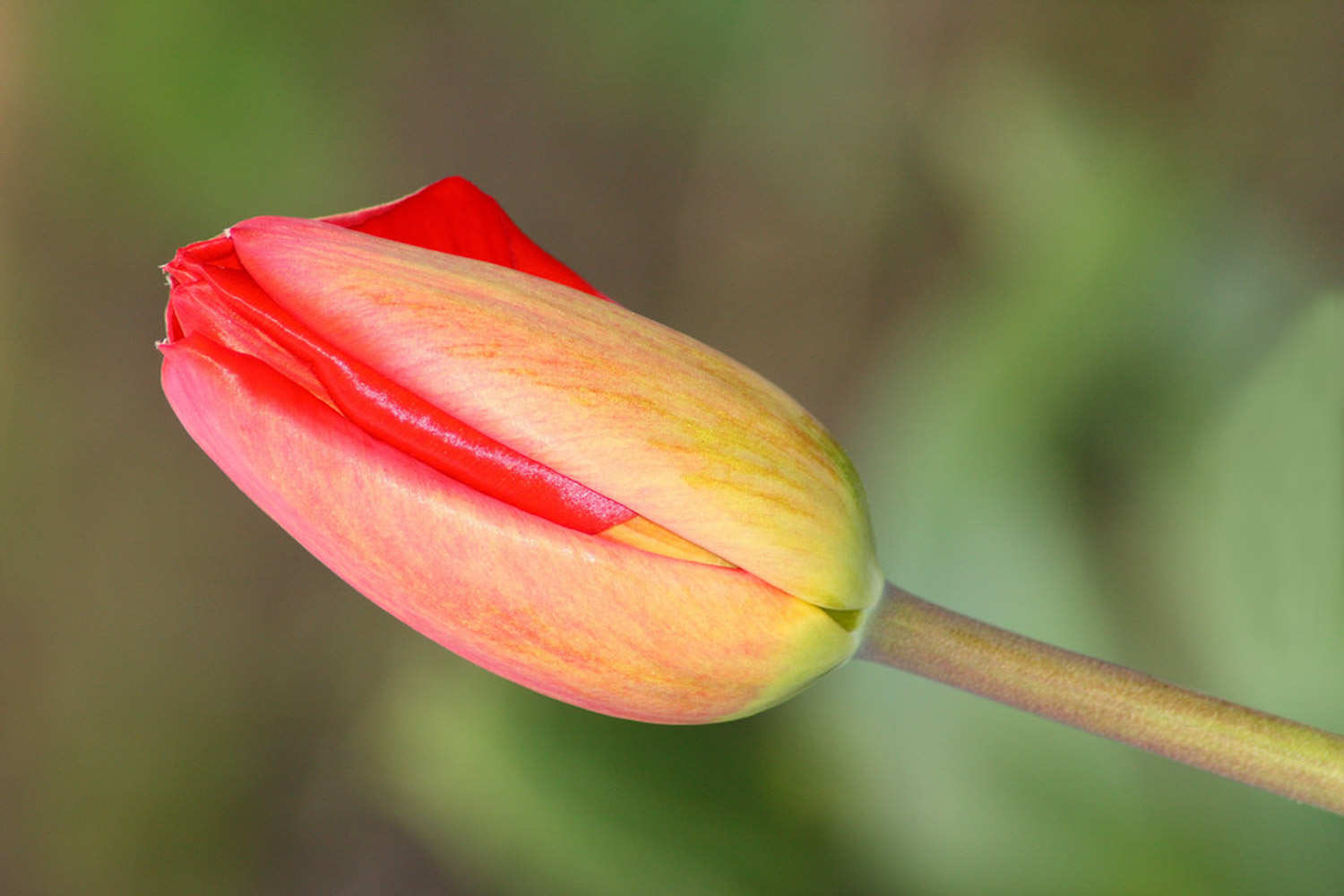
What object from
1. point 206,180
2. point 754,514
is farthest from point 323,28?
point 754,514

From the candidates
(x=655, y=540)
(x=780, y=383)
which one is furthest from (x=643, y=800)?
(x=780, y=383)

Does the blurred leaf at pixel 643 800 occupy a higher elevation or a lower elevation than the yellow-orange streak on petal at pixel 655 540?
lower

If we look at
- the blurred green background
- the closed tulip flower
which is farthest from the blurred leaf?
the closed tulip flower

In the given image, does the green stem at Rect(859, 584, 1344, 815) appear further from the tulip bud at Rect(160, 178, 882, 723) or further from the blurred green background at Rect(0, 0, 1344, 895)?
the blurred green background at Rect(0, 0, 1344, 895)

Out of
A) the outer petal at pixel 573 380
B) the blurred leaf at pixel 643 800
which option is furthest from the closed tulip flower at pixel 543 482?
the blurred leaf at pixel 643 800

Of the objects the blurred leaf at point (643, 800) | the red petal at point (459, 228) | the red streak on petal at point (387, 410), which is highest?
the red petal at point (459, 228)

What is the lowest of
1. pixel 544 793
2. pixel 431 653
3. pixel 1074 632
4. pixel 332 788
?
pixel 332 788

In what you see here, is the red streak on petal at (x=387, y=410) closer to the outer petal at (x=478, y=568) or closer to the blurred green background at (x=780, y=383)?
the outer petal at (x=478, y=568)

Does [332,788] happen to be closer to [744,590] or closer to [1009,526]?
[1009,526]
